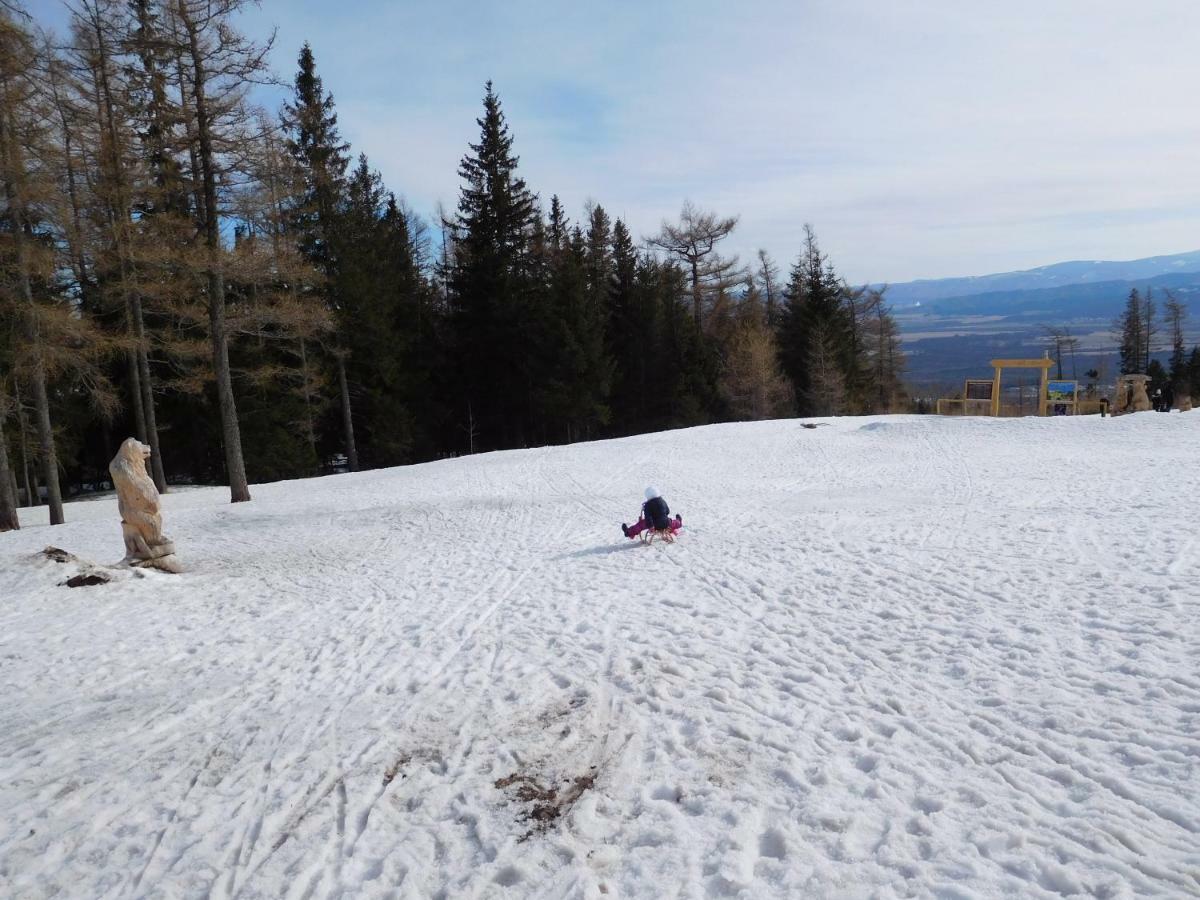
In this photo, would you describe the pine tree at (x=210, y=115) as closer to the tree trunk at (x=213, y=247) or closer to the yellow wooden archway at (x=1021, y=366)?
the tree trunk at (x=213, y=247)

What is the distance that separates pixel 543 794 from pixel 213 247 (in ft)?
56.3

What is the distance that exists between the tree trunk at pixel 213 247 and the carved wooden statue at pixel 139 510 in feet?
24.6

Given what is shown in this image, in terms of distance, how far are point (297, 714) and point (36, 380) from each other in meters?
15.3

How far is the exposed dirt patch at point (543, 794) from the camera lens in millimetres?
4582

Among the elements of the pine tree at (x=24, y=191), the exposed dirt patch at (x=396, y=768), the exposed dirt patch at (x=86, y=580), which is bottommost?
the exposed dirt patch at (x=396, y=768)

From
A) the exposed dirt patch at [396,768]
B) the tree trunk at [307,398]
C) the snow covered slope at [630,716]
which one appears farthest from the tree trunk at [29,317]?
the exposed dirt patch at [396,768]

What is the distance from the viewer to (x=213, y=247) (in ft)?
56.7

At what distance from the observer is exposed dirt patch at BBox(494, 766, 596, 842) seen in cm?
458

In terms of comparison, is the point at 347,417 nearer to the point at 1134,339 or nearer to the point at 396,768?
the point at 396,768

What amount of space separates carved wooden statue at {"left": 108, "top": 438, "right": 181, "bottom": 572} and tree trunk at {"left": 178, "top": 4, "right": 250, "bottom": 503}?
7489 millimetres

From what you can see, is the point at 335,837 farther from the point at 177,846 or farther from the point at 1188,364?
the point at 1188,364

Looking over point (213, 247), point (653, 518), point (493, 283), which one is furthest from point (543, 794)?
point (493, 283)

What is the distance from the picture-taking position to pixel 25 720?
6430 mm

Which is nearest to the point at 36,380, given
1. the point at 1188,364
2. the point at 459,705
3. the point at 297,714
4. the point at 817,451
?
the point at 297,714
